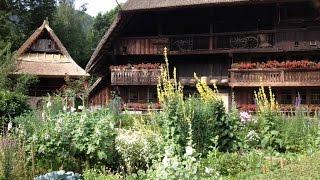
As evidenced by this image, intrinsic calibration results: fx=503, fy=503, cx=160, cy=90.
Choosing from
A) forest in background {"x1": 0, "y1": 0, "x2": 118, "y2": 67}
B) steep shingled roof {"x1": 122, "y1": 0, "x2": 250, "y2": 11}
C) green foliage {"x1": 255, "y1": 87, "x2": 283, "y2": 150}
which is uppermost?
forest in background {"x1": 0, "y1": 0, "x2": 118, "y2": 67}

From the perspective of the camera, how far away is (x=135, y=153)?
9992 mm

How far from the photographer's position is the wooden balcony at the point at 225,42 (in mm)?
23031

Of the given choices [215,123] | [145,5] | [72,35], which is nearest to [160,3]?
[145,5]

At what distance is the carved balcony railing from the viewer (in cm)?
2569

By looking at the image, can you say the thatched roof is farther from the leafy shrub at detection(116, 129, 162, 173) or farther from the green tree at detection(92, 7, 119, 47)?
the green tree at detection(92, 7, 119, 47)

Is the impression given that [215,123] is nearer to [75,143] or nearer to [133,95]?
[75,143]

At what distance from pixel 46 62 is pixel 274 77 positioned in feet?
57.2

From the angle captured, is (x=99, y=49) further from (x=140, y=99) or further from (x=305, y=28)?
(x=305, y=28)

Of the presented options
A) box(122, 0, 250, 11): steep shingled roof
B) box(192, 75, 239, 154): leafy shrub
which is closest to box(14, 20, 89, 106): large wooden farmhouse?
Answer: box(122, 0, 250, 11): steep shingled roof

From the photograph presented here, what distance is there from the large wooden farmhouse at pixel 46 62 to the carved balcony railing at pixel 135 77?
24.6 feet

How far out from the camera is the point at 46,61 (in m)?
34.7

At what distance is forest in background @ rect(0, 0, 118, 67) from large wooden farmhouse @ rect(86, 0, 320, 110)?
679 inches

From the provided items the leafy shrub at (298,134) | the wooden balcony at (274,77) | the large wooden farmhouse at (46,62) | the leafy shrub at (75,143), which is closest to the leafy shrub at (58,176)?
the leafy shrub at (75,143)

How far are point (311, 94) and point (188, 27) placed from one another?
745cm
